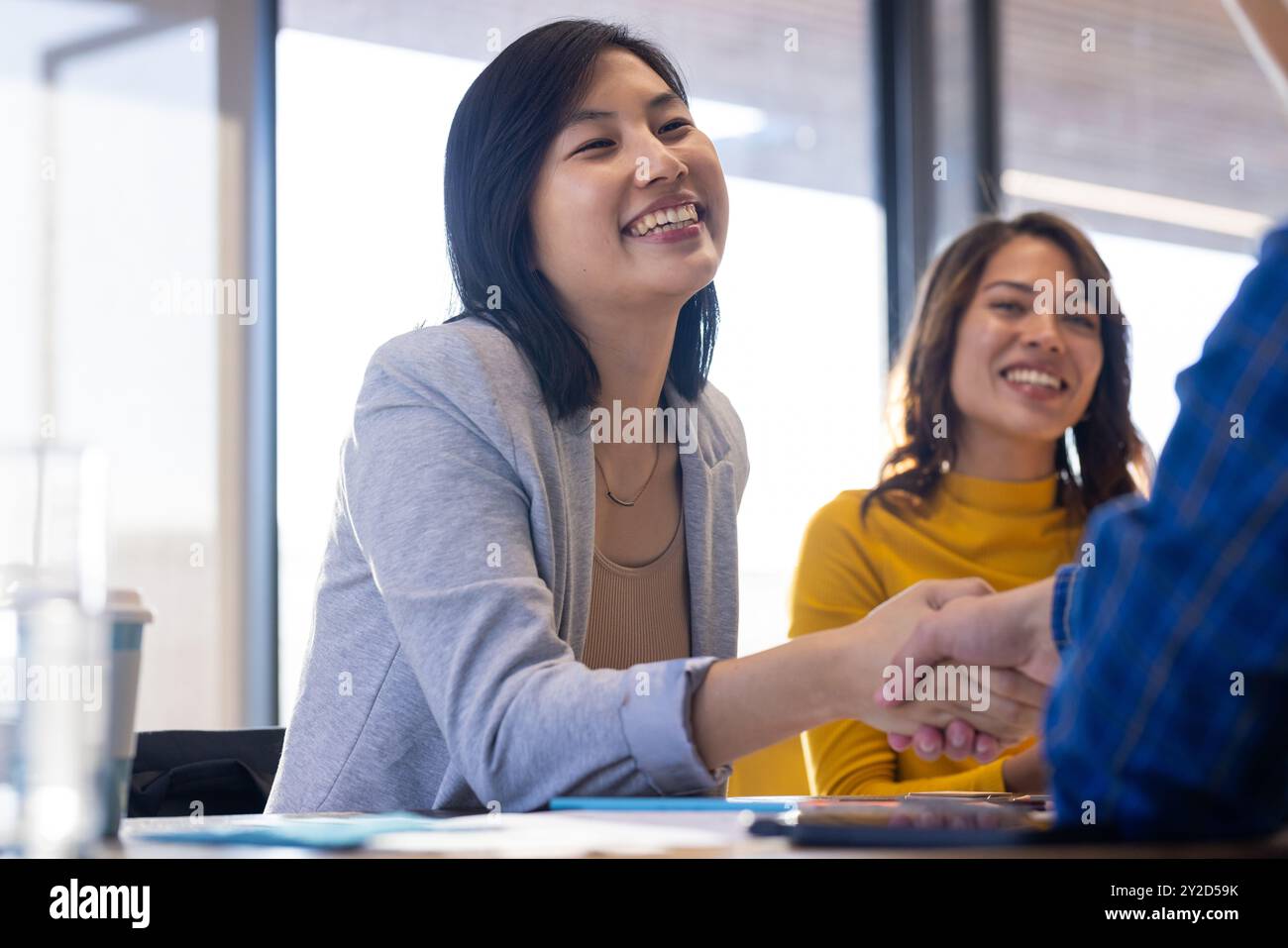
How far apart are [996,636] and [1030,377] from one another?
4.24ft

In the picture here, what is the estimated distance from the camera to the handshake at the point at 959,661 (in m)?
1.03

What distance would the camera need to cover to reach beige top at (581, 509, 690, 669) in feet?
4.85

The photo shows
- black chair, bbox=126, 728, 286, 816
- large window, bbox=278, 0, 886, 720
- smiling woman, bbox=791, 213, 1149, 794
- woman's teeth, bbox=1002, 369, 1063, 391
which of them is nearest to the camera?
black chair, bbox=126, 728, 286, 816

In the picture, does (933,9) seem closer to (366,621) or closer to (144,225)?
(144,225)

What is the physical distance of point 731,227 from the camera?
3.19 metres

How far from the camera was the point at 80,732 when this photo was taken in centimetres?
80
